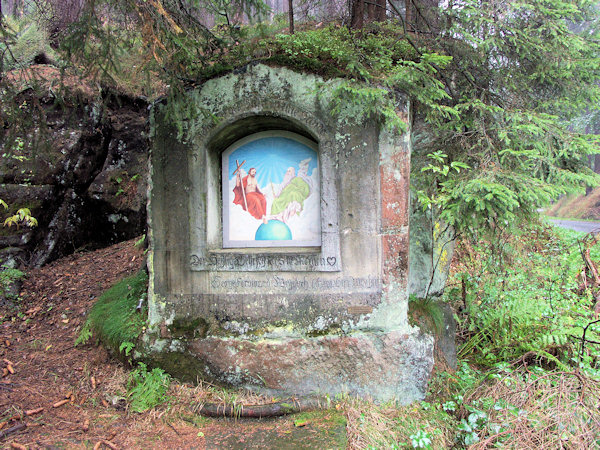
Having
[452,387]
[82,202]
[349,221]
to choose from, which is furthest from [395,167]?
[82,202]

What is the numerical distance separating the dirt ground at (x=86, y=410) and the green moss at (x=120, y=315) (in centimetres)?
22

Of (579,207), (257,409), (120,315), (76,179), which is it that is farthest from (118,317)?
(579,207)

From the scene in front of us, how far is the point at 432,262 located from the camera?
448 cm

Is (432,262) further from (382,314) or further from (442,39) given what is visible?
(442,39)

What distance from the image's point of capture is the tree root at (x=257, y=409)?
145 inches

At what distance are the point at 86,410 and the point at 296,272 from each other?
2.36 metres

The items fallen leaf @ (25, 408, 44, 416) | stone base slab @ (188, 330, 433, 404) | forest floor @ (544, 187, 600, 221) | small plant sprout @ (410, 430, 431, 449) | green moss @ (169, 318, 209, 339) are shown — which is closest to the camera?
small plant sprout @ (410, 430, 431, 449)

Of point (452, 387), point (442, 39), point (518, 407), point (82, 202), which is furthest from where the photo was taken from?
point (82, 202)

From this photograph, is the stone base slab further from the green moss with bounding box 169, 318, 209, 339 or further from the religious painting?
the religious painting

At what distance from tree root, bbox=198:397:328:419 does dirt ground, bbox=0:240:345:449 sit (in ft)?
0.20

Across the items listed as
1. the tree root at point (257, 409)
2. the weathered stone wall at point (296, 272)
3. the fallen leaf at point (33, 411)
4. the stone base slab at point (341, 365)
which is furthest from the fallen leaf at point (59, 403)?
the stone base slab at point (341, 365)

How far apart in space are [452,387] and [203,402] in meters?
2.52

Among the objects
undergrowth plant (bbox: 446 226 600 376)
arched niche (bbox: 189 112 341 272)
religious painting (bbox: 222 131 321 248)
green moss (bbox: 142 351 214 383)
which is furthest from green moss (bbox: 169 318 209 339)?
undergrowth plant (bbox: 446 226 600 376)

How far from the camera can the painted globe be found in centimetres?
425
